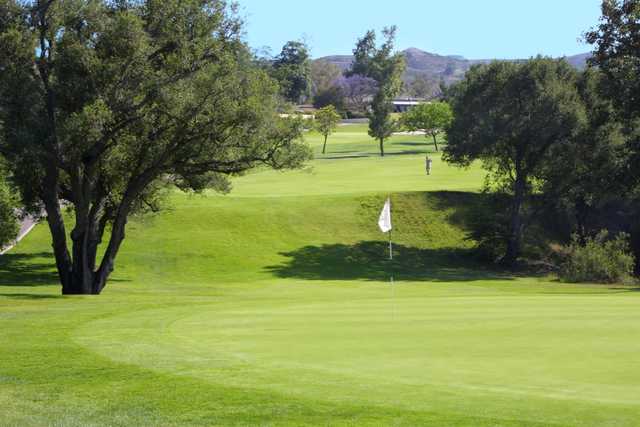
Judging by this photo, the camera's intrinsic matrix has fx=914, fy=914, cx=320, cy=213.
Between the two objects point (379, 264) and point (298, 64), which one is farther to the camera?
point (298, 64)

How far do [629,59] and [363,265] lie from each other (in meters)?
18.4

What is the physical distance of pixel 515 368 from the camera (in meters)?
11.4

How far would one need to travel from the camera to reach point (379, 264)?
169ft

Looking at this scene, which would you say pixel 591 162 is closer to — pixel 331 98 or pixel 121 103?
pixel 121 103

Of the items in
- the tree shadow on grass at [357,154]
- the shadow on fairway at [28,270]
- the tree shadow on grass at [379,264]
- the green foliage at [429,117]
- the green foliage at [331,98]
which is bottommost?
the tree shadow on grass at [379,264]

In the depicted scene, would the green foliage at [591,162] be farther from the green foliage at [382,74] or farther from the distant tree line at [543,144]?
the green foliage at [382,74]

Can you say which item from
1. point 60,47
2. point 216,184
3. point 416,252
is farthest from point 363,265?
point 60,47

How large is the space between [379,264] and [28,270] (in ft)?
62.0

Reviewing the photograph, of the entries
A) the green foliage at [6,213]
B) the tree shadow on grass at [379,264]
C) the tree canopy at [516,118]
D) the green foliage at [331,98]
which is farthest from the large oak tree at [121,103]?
the green foliage at [331,98]

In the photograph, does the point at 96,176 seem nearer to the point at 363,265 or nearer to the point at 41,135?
the point at 41,135

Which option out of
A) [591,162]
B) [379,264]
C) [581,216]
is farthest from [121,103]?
[581,216]

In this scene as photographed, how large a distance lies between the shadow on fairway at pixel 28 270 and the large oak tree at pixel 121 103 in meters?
8.92

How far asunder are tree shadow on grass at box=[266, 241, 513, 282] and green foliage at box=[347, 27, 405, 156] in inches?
2080

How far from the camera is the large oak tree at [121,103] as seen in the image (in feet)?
92.4
